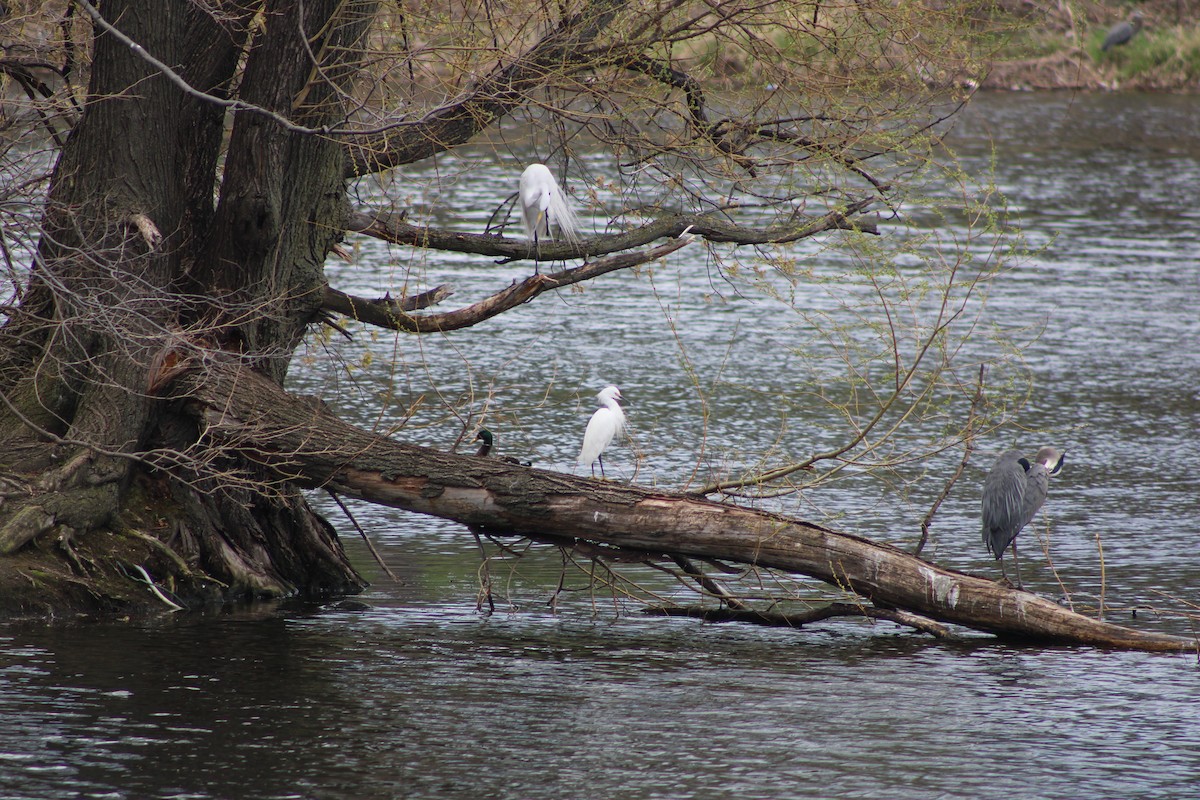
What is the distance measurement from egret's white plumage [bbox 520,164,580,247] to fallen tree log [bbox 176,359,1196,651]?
80.3 inches

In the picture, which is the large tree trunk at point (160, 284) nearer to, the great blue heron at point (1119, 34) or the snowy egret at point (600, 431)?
the snowy egret at point (600, 431)

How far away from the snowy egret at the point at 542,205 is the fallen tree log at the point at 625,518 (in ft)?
6.61

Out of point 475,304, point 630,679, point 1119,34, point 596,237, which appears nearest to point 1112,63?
point 1119,34

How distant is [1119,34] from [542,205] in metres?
41.1

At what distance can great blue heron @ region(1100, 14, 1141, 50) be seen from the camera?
46.6 metres

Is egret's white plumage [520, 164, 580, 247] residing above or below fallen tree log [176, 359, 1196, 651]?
above

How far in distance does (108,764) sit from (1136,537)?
8.49 metres

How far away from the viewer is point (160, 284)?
31.7ft

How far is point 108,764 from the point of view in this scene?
692 centimetres

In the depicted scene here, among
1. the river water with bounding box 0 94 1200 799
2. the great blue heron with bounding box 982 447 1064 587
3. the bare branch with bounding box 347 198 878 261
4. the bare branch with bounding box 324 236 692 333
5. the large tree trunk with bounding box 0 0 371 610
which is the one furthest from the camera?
the bare branch with bounding box 347 198 878 261

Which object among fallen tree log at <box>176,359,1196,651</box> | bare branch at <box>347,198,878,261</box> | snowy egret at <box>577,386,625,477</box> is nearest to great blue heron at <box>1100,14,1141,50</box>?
bare branch at <box>347,198,878,261</box>

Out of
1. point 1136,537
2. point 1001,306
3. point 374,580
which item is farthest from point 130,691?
point 1001,306

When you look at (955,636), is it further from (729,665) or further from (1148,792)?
(1148,792)

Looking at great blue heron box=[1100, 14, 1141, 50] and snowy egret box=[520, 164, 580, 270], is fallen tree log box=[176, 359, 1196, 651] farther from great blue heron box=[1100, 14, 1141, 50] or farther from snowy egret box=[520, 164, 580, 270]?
great blue heron box=[1100, 14, 1141, 50]
